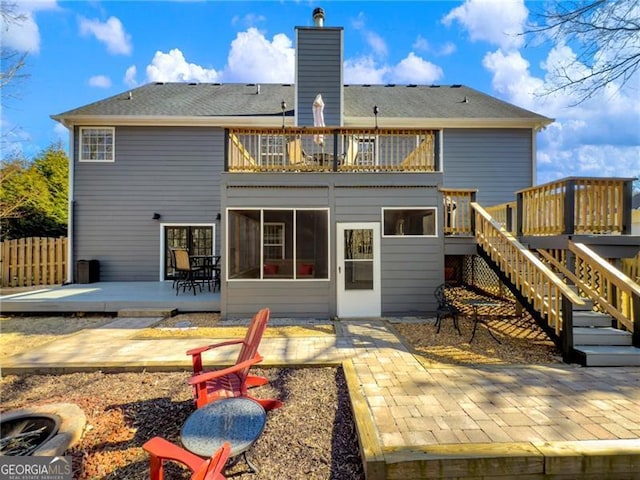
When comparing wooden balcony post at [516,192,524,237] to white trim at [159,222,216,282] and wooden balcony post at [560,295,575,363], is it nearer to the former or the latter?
wooden balcony post at [560,295,575,363]

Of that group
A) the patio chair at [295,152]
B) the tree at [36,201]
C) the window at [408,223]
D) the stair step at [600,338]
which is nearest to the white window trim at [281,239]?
the patio chair at [295,152]

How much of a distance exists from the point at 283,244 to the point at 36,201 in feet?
40.8

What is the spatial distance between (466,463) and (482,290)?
7.28 metres

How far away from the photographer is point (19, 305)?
7043 millimetres

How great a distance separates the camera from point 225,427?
6.95 feet

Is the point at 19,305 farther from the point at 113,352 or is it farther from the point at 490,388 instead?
the point at 490,388

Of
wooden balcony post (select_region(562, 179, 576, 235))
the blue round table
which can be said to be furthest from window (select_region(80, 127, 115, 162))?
wooden balcony post (select_region(562, 179, 576, 235))

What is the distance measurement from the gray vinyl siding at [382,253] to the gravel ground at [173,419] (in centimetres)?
272

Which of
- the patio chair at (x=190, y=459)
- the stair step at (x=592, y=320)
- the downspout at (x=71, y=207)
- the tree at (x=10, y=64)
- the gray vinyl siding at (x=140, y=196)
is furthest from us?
the gray vinyl siding at (x=140, y=196)

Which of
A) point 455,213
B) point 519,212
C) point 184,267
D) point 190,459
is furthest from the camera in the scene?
point 184,267

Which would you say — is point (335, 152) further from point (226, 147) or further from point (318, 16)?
point (318, 16)

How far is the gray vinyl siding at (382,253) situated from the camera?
21.7 ft

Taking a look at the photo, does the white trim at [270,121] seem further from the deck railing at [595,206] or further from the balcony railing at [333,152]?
the deck railing at [595,206]

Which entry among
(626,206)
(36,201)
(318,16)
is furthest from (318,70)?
(36,201)
